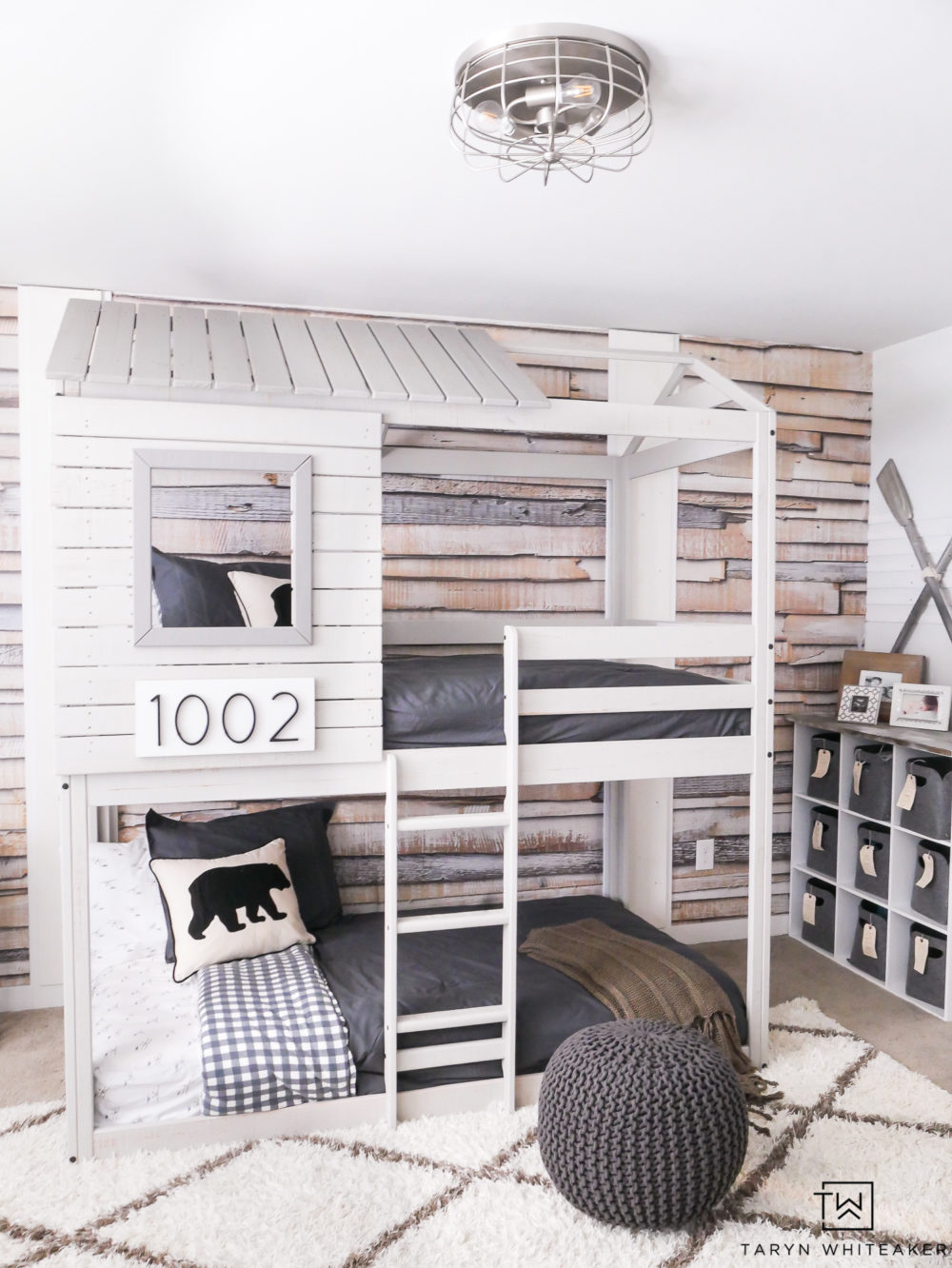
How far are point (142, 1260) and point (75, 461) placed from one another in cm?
173

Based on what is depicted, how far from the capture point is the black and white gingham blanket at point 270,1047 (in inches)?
97.9

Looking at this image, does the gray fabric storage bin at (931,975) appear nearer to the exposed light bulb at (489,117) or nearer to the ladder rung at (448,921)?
the ladder rung at (448,921)

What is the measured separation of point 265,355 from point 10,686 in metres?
1.54

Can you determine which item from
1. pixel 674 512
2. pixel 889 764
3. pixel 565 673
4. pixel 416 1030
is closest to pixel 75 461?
pixel 565 673

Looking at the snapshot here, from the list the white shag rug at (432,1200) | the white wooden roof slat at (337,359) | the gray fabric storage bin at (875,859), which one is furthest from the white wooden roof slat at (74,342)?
the gray fabric storage bin at (875,859)

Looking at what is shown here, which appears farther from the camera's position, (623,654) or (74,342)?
(623,654)

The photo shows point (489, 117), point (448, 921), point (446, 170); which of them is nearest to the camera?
point (489, 117)

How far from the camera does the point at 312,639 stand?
2.52m

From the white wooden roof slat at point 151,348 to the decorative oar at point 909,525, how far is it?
9.07 feet

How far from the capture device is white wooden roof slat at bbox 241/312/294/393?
240 centimetres

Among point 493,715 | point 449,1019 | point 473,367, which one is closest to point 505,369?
point 473,367

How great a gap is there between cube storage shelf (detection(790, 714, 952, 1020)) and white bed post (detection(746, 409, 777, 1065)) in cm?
74

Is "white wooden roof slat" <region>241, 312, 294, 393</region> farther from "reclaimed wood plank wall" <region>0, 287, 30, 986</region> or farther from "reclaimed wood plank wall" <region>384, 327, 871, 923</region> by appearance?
"reclaimed wood plank wall" <region>0, 287, 30, 986</region>

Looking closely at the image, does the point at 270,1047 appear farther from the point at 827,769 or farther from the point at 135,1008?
the point at 827,769
